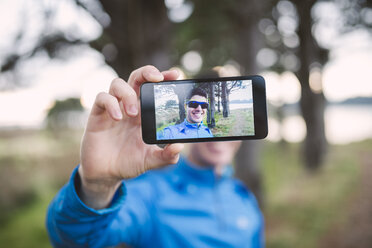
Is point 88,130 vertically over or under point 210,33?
under

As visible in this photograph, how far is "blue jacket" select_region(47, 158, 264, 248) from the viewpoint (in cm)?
188

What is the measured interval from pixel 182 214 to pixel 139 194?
406 mm

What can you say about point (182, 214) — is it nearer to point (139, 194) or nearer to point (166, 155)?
point (139, 194)

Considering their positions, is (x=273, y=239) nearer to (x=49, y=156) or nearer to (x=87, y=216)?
(x=87, y=216)

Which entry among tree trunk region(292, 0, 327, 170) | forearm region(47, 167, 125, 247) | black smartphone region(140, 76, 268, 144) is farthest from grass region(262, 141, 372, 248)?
black smartphone region(140, 76, 268, 144)

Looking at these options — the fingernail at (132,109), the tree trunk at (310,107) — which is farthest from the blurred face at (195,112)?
the tree trunk at (310,107)

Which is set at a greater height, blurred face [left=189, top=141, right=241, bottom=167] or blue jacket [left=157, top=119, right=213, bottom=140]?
blue jacket [left=157, top=119, right=213, bottom=140]

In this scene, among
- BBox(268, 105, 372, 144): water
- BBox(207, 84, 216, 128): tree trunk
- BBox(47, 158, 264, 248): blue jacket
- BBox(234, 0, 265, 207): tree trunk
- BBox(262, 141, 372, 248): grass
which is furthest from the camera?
BBox(268, 105, 372, 144): water

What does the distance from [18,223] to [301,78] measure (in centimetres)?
1125

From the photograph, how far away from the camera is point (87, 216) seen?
1.37m

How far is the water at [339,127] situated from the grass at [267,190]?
4.44 m

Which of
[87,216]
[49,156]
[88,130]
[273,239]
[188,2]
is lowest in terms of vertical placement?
[273,239]

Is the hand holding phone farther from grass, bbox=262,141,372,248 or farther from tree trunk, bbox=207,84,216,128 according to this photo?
grass, bbox=262,141,372,248

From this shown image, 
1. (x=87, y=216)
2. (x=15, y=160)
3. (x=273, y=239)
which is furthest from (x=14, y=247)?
(x=87, y=216)
